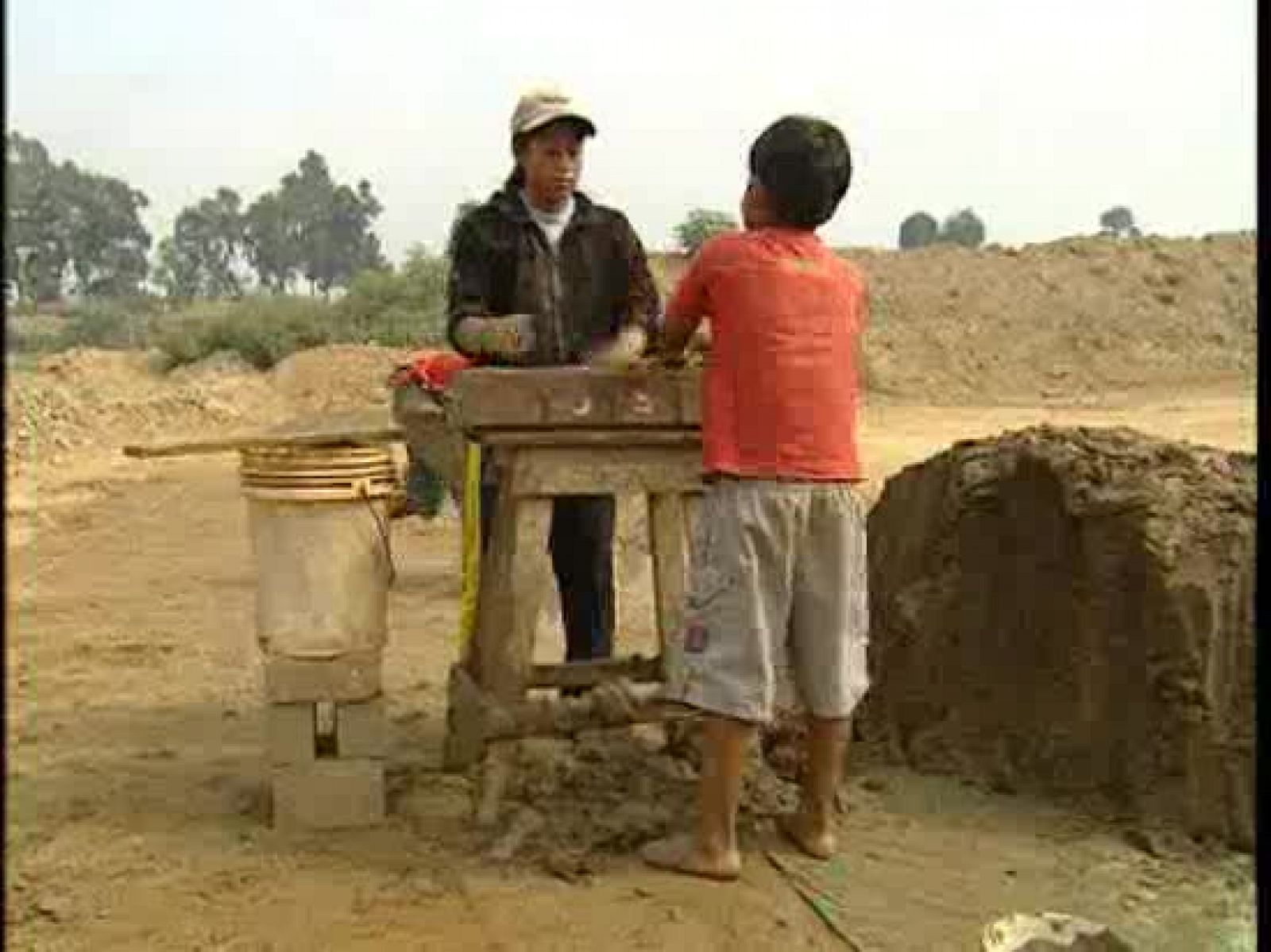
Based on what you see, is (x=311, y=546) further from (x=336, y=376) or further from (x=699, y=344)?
(x=336, y=376)

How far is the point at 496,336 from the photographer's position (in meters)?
4.32

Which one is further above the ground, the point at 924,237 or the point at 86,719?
the point at 924,237

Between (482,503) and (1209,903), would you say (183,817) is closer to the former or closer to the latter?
(482,503)

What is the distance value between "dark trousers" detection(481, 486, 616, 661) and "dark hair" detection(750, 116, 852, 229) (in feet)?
3.82

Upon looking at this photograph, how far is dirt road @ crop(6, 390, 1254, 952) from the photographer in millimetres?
3727

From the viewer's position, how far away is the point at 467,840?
4281mm

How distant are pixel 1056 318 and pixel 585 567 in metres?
20.9

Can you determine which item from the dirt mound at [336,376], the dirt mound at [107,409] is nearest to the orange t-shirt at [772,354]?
the dirt mound at [107,409]

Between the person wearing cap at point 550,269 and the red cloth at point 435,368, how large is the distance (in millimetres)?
86

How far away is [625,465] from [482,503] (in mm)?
507

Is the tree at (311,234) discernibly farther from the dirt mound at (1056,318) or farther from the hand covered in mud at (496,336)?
the hand covered in mud at (496,336)

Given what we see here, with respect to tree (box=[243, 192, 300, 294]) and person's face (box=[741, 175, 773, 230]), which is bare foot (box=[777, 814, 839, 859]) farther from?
tree (box=[243, 192, 300, 294])

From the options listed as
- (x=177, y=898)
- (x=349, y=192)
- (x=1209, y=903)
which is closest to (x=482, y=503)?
(x=177, y=898)

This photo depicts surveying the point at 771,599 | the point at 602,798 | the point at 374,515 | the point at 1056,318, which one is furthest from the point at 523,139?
the point at 1056,318
